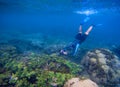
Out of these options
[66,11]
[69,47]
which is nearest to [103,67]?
[69,47]

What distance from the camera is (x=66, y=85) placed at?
6871 mm

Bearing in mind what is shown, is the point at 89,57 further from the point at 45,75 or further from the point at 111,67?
the point at 45,75

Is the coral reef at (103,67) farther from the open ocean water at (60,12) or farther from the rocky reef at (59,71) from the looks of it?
the open ocean water at (60,12)

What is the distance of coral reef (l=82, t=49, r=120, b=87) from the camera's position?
10.0 meters

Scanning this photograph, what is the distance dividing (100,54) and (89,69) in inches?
56.9

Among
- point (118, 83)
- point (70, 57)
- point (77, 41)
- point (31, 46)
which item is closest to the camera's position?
point (118, 83)

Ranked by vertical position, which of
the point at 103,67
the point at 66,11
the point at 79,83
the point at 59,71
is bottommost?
the point at 79,83

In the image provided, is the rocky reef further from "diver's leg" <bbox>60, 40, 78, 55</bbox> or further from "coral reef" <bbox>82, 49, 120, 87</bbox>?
"diver's leg" <bbox>60, 40, 78, 55</bbox>

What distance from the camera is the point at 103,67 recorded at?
10430mm

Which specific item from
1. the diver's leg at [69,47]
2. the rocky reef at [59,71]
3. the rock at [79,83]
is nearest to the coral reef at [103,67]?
the rocky reef at [59,71]

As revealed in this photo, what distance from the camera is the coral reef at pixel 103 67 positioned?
32.9ft

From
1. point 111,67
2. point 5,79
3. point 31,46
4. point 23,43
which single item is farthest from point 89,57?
point 23,43

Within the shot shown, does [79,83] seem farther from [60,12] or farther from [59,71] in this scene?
[60,12]

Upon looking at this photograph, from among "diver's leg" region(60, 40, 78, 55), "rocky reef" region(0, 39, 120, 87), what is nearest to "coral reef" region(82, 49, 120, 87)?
"rocky reef" region(0, 39, 120, 87)
